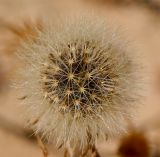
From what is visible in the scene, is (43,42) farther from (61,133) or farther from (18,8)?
(18,8)

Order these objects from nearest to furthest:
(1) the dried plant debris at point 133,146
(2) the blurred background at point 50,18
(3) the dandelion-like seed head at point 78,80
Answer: (3) the dandelion-like seed head at point 78,80, (1) the dried plant debris at point 133,146, (2) the blurred background at point 50,18

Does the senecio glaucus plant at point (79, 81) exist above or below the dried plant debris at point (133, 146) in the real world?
above

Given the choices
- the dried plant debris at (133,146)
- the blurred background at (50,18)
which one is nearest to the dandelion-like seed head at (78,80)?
the blurred background at (50,18)

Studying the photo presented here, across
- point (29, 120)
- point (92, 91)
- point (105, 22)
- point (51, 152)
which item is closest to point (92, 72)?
point (92, 91)

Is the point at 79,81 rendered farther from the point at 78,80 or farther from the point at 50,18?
the point at 50,18

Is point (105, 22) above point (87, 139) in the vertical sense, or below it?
above

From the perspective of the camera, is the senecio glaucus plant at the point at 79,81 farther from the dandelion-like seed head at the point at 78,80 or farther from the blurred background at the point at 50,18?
the blurred background at the point at 50,18
